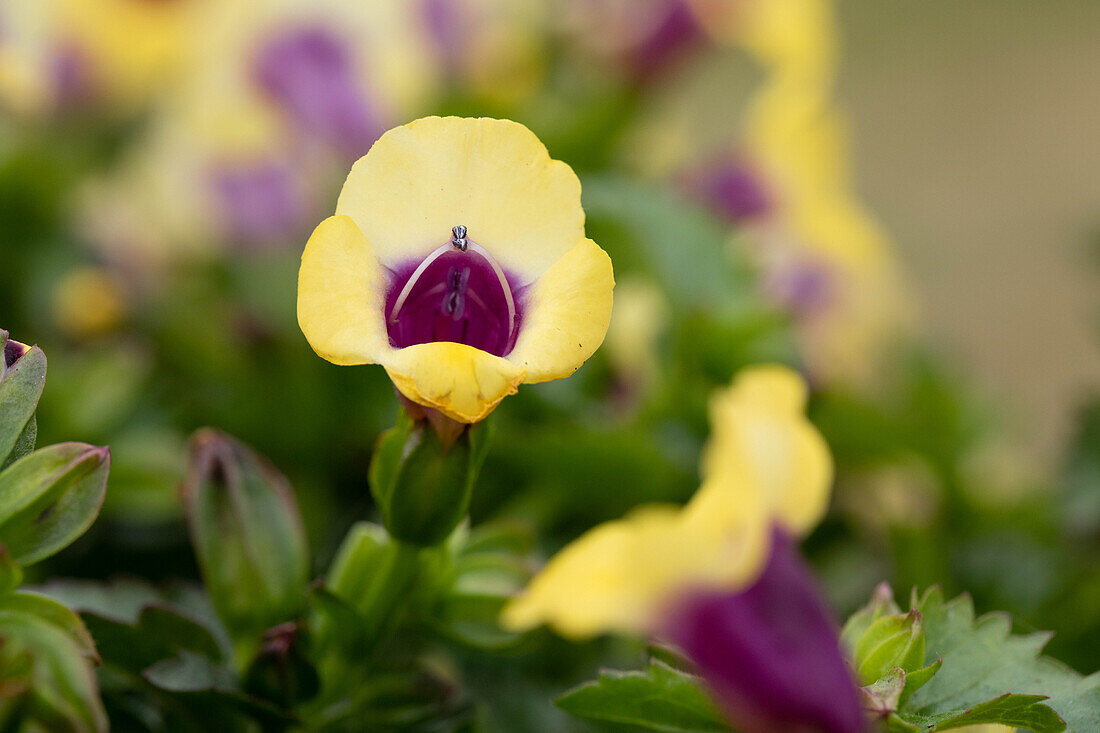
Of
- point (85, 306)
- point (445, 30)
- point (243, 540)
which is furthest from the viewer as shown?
point (445, 30)

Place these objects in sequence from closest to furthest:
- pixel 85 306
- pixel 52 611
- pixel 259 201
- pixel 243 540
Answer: pixel 52 611
pixel 243 540
pixel 85 306
pixel 259 201

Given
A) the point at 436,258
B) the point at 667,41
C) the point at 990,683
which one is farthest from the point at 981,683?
the point at 667,41

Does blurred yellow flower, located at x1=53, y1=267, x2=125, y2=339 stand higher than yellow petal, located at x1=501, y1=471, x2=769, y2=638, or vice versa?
yellow petal, located at x1=501, y1=471, x2=769, y2=638

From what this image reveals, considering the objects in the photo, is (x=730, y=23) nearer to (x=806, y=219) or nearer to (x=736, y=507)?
(x=806, y=219)

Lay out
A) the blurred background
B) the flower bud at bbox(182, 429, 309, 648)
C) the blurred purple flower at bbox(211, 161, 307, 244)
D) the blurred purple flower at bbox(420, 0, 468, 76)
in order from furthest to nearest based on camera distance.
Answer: the blurred purple flower at bbox(420, 0, 468, 76)
the blurred purple flower at bbox(211, 161, 307, 244)
the blurred background
the flower bud at bbox(182, 429, 309, 648)

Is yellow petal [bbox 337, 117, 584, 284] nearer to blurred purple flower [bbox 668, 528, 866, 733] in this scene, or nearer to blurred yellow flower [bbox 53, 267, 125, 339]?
blurred purple flower [bbox 668, 528, 866, 733]

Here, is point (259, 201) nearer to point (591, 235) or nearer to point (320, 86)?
point (320, 86)

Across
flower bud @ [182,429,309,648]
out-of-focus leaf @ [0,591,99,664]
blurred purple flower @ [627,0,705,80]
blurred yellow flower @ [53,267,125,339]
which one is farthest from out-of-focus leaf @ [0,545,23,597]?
blurred purple flower @ [627,0,705,80]

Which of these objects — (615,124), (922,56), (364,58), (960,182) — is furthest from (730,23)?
(922,56)
